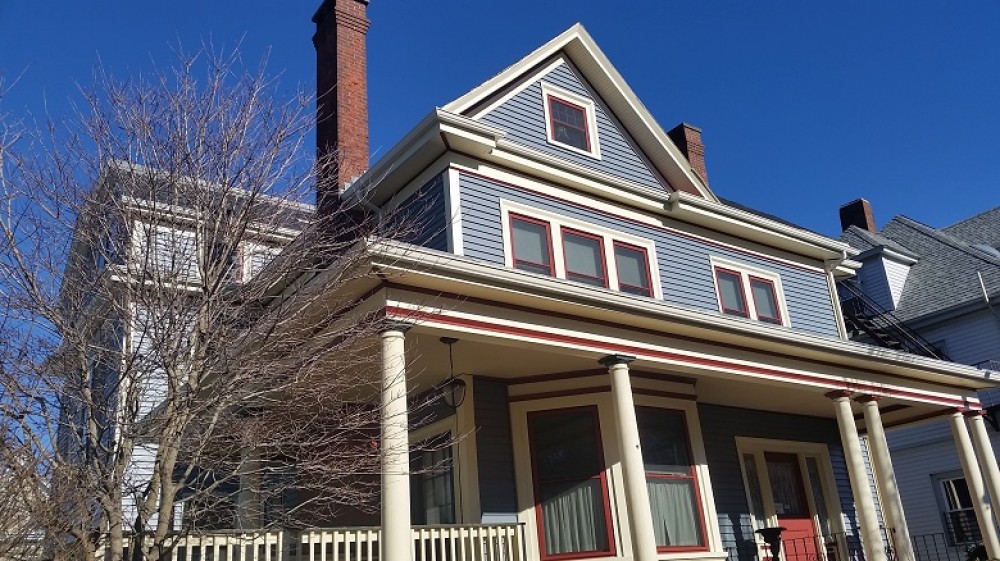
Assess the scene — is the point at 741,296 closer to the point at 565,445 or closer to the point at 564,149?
the point at 564,149

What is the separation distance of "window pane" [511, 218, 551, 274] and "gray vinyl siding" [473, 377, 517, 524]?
1.79 metres

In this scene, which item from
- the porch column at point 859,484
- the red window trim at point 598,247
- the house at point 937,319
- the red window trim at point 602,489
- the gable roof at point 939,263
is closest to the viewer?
the red window trim at point 602,489

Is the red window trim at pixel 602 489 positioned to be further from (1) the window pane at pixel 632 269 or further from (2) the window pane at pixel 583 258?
(1) the window pane at pixel 632 269

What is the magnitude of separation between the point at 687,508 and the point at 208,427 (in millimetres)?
7566

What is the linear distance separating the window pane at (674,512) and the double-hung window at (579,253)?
3061 millimetres

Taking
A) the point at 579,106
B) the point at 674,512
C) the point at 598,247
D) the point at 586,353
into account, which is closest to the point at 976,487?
the point at 674,512

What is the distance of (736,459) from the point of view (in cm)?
1419

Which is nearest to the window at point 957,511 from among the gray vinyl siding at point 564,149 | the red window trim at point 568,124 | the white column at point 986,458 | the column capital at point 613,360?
the white column at point 986,458

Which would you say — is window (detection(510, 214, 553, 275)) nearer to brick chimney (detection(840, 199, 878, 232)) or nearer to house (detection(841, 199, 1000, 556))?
house (detection(841, 199, 1000, 556))

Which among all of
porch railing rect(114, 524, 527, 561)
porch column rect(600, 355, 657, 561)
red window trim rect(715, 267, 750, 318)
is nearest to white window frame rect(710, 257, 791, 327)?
Answer: red window trim rect(715, 267, 750, 318)

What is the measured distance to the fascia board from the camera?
28.1ft

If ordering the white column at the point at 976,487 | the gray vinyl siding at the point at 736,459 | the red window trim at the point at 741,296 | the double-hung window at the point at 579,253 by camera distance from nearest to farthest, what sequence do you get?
the double-hung window at the point at 579,253
the gray vinyl siding at the point at 736,459
the white column at the point at 976,487
the red window trim at the point at 741,296

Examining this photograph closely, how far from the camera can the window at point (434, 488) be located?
11.4 metres

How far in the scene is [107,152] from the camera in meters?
7.93
